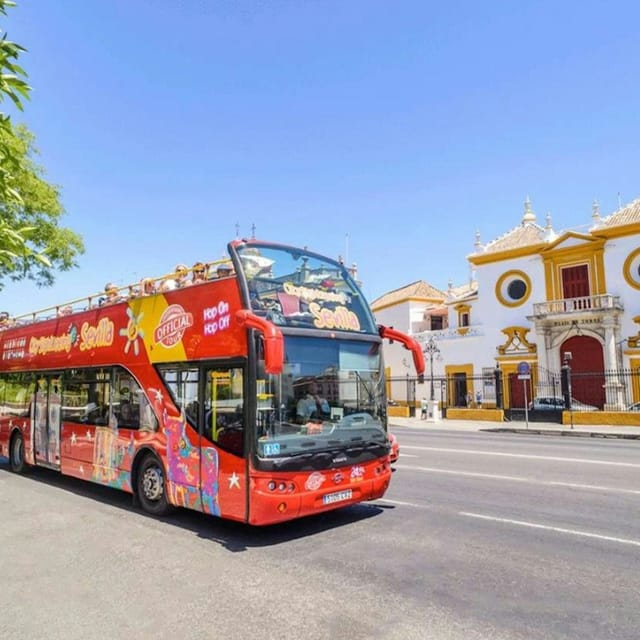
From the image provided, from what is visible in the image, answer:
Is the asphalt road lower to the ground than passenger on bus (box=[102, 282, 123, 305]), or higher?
lower

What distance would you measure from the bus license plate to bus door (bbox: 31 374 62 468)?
6458mm

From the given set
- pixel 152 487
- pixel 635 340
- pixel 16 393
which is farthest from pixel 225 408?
pixel 635 340

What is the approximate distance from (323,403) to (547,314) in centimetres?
3189

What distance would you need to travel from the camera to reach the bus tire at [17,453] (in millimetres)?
12000

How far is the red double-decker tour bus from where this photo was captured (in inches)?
244

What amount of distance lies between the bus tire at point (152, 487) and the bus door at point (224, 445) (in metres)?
1.15

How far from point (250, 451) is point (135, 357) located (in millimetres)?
3324

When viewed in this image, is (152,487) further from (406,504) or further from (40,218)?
(40,218)

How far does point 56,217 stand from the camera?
18750 millimetres

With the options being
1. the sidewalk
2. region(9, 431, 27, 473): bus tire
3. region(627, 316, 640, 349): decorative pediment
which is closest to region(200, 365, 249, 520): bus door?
region(9, 431, 27, 473): bus tire

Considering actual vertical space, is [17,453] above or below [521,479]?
above

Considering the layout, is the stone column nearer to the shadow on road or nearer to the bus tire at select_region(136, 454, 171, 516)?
the shadow on road

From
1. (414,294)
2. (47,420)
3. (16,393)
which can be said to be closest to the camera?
(47,420)

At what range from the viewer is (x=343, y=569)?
5340 millimetres
